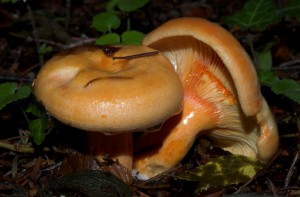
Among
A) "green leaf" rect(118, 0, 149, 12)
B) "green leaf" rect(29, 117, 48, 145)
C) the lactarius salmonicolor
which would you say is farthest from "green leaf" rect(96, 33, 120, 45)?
"green leaf" rect(29, 117, 48, 145)

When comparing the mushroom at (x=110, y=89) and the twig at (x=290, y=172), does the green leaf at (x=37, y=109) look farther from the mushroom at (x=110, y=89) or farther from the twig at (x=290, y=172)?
the twig at (x=290, y=172)

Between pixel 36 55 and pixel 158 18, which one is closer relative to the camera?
pixel 36 55

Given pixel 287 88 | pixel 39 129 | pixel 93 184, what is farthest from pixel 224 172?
pixel 39 129

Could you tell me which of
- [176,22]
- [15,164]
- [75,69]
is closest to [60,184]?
[15,164]

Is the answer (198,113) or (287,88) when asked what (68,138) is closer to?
(198,113)

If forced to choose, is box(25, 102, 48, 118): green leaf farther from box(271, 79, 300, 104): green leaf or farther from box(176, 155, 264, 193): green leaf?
box(271, 79, 300, 104): green leaf

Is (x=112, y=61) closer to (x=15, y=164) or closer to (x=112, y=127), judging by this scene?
(x=112, y=127)
